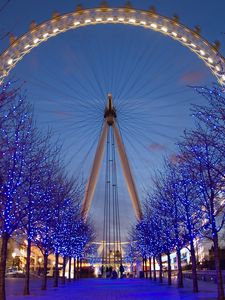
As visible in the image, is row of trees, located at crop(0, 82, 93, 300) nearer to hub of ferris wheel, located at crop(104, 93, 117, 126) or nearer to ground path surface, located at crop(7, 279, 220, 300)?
ground path surface, located at crop(7, 279, 220, 300)

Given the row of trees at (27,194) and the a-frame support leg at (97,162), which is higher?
the a-frame support leg at (97,162)

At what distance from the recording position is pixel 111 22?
25.3 metres

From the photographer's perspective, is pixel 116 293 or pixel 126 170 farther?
pixel 126 170

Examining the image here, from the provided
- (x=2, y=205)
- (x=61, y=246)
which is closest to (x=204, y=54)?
(x=2, y=205)

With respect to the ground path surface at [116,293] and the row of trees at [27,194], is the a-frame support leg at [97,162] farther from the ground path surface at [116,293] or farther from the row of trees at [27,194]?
the ground path surface at [116,293]

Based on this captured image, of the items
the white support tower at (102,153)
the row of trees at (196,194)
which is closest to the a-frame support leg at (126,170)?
the white support tower at (102,153)

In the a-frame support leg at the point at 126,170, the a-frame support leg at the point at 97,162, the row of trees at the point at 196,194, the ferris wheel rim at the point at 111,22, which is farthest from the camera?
the a-frame support leg at the point at 97,162

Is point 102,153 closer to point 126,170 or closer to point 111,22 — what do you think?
point 126,170

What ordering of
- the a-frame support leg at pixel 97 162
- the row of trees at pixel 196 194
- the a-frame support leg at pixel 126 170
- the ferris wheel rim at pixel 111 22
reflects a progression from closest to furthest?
the row of trees at pixel 196 194 < the ferris wheel rim at pixel 111 22 < the a-frame support leg at pixel 126 170 < the a-frame support leg at pixel 97 162

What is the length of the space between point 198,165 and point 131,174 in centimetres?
3234

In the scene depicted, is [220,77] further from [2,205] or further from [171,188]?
[2,205]

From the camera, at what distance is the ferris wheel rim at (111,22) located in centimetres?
2283

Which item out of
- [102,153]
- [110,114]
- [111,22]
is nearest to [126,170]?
[102,153]

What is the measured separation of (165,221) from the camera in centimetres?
2923
